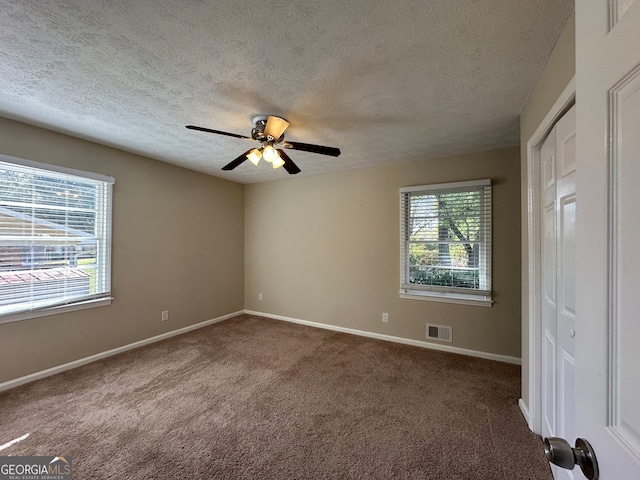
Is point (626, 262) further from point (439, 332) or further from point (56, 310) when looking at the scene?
point (56, 310)

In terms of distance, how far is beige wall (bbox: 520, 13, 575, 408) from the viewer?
1.28m

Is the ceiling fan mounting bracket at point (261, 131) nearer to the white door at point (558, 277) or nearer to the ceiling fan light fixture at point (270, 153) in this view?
the ceiling fan light fixture at point (270, 153)

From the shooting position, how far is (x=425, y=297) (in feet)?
11.1

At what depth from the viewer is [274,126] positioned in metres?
2.12

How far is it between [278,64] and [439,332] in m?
3.27

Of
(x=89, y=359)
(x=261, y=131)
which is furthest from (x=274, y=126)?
(x=89, y=359)

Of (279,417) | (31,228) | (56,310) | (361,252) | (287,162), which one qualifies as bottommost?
(279,417)

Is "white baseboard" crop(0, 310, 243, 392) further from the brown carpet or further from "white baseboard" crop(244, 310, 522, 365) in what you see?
"white baseboard" crop(244, 310, 522, 365)

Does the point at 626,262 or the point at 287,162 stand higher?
the point at 287,162

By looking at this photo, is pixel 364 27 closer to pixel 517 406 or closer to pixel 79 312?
pixel 517 406

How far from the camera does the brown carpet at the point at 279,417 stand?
5.24ft

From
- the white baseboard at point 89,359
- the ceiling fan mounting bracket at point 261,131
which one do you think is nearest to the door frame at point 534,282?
the ceiling fan mounting bracket at point 261,131

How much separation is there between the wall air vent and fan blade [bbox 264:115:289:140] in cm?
285

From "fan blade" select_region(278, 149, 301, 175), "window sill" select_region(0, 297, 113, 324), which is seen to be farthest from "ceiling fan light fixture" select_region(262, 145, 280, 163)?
"window sill" select_region(0, 297, 113, 324)
